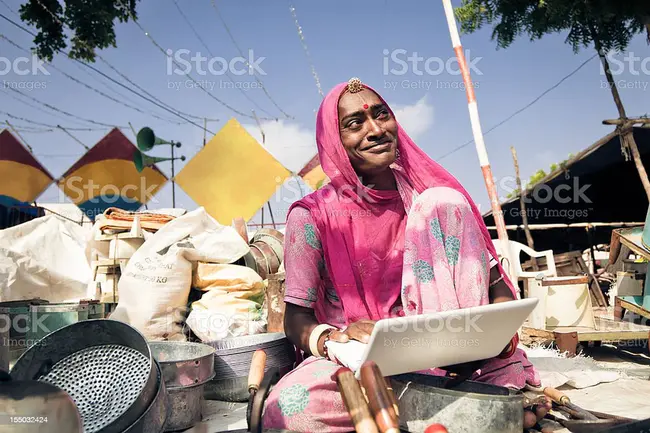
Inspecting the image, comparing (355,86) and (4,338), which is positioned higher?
(355,86)

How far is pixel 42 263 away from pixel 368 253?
432 centimetres

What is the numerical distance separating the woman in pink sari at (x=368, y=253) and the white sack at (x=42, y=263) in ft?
12.8

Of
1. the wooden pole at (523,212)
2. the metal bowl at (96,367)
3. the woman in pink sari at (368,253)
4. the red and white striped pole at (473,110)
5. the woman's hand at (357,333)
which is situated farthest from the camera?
the wooden pole at (523,212)

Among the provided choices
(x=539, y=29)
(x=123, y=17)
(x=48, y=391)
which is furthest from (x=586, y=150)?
(x=48, y=391)

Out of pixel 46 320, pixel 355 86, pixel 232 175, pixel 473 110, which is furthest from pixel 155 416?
pixel 473 110

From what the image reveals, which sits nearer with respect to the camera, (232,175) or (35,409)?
(35,409)

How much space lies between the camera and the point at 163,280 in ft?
12.7

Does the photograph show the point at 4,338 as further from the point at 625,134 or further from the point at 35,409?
the point at 625,134

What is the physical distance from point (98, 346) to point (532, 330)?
3785mm

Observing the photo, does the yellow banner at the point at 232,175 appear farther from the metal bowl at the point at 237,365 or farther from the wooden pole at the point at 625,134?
the wooden pole at the point at 625,134

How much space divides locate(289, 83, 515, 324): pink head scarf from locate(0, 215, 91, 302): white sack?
3915 millimetres

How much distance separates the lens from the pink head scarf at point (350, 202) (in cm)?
196

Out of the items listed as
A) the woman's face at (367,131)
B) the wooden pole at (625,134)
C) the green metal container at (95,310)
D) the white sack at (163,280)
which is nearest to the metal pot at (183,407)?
the white sack at (163,280)

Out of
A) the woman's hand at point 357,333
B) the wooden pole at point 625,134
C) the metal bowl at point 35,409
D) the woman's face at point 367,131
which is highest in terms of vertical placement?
the wooden pole at point 625,134
